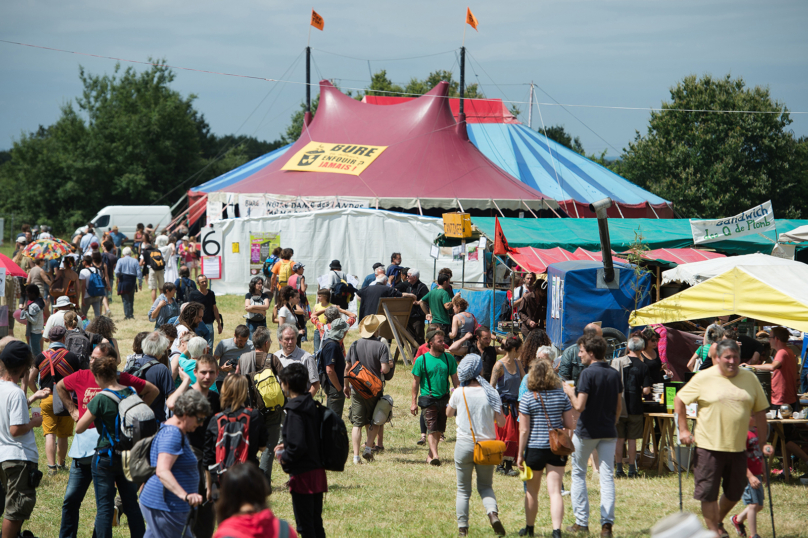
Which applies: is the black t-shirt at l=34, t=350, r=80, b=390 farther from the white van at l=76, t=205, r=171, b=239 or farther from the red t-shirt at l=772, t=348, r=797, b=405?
the white van at l=76, t=205, r=171, b=239

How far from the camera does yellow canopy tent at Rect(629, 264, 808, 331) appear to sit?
655 cm

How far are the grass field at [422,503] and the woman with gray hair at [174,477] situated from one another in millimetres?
1752

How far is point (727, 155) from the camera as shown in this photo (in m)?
37.1

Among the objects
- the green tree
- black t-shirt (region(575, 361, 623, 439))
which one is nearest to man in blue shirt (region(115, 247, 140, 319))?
black t-shirt (region(575, 361, 623, 439))

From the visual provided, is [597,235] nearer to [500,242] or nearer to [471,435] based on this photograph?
[500,242]

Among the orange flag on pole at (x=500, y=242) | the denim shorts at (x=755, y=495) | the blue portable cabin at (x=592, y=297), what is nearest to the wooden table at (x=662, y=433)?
the denim shorts at (x=755, y=495)

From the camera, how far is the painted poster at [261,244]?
61.1 ft

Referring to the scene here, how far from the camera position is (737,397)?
4.63 meters

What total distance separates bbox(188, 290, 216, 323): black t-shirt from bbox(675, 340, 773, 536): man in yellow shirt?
20.9ft

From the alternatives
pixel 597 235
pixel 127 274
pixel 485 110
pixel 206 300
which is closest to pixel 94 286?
pixel 127 274

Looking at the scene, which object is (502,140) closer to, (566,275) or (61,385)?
(566,275)

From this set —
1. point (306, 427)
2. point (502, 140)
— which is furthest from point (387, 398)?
point (502, 140)

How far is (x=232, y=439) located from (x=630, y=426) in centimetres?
402

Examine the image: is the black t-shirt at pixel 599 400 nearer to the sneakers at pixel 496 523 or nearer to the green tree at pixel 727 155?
the sneakers at pixel 496 523
